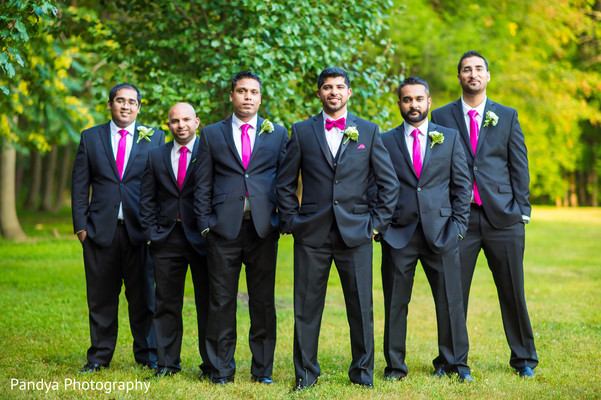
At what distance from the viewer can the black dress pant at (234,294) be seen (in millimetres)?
5406

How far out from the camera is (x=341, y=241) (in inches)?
207

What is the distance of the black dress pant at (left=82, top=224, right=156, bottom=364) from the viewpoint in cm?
586

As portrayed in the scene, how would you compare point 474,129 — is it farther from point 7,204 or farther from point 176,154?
point 7,204

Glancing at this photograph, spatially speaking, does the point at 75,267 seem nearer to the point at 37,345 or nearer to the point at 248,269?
the point at 37,345

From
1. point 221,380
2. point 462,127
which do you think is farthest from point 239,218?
point 462,127

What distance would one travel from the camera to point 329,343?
7.27m

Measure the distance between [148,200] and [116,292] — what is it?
1.00 m

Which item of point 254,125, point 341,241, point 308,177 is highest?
point 254,125

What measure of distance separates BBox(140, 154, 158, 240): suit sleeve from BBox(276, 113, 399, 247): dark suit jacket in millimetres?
1178

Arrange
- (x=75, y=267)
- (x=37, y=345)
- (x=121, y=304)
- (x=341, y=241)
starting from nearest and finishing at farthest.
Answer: (x=341, y=241) < (x=37, y=345) < (x=121, y=304) < (x=75, y=267)

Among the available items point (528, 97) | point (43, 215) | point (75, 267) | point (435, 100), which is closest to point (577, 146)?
point (528, 97)

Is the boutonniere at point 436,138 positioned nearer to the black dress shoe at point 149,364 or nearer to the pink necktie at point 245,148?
the pink necktie at point 245,148

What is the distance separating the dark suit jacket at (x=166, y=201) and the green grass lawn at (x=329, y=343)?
1.24m

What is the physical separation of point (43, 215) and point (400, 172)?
922 inches
